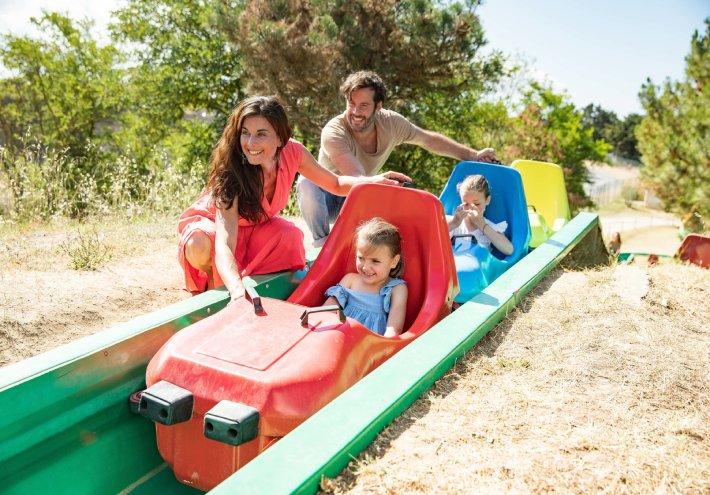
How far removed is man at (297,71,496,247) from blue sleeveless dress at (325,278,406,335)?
1377 millimetres

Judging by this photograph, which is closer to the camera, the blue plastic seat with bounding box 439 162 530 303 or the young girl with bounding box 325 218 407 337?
the young girl with bounding box 325 218 407 337

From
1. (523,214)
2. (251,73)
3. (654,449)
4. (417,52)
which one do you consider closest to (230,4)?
(251,73)

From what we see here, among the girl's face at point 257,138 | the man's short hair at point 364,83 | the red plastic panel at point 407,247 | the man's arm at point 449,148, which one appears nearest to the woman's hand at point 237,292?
the red plastic panel at point 407,247

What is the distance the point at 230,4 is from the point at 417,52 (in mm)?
3074

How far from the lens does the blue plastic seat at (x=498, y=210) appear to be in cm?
358

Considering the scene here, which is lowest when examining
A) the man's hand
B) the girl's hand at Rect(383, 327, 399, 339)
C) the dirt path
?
the dirt path

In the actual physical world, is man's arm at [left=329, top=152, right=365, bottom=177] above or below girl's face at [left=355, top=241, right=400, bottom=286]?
above

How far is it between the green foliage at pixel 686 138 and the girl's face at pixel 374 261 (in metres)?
7.00

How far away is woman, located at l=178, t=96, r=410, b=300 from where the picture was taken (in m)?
2.87

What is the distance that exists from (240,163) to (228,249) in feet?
1.50

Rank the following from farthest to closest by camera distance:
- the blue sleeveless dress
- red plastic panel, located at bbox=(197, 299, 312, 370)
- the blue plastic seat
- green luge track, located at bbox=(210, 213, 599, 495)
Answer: the blue plastic seat → the blue sleeveless dress → red plastic panel, located at bbox=(197, 299, 312, 370) → green luge track, located at bbox=(210, 213, 599, 495)

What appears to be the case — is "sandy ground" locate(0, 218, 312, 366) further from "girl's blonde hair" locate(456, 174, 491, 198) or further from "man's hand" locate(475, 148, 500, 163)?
"man's hand" locate(475, 148, 500, 163)

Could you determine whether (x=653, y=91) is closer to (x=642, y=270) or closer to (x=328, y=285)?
(x=642, y=270)

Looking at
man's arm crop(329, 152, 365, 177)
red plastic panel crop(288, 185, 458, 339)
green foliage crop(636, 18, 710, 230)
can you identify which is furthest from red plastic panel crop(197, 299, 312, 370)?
green foliage crop(636, 18, 710, 230)
